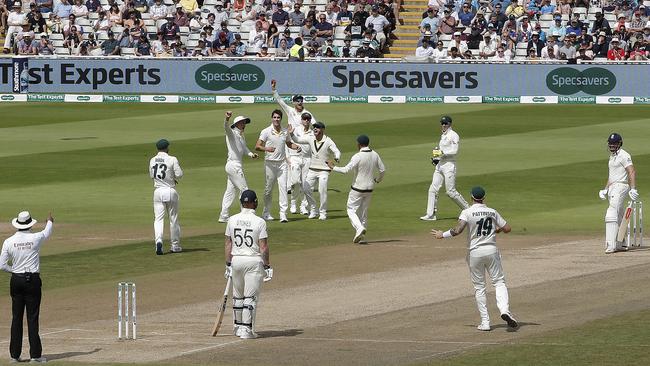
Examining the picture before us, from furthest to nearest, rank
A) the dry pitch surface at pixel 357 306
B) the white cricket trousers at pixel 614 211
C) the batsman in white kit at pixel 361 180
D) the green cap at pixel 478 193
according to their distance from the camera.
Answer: the batsman in white kit at pixel 361 180 < the white cricket trousers at pixel 614 211 < the green cap at pixel 478 193 < the dry pitch surface at pixel 357 306

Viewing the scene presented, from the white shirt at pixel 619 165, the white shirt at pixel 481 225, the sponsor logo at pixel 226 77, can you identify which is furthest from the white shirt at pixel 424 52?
the white shirt at pixel 481 225

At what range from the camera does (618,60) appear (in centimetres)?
5053

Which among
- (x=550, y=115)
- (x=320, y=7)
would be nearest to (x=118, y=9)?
(x=320, y=7)

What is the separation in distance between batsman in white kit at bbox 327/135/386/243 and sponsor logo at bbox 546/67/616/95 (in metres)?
25.3

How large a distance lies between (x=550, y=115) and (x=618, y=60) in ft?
12.8

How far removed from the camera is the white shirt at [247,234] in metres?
18.2

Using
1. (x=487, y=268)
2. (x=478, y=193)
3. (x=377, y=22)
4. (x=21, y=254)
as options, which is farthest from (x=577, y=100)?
(x=21, y=254)

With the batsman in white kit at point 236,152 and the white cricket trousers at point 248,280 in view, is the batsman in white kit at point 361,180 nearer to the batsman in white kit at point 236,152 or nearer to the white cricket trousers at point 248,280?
the batsman in white kit at point 236,152

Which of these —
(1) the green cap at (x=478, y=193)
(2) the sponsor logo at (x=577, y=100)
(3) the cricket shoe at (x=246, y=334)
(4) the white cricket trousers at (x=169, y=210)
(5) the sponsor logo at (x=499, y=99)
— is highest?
(1) the green cap at (x=478, y=193)

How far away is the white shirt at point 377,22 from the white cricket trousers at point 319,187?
1063 inches

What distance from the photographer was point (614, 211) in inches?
Result: 993

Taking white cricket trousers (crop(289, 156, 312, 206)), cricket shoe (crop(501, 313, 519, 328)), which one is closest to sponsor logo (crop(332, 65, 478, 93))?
white cricket trousers (crop(289, 156, 312, 206))

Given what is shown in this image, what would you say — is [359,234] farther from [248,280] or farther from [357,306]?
[248,280]

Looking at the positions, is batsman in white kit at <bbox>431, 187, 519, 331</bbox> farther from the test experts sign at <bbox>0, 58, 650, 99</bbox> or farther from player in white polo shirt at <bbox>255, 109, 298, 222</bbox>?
the test experts sign at <bbox>0, 58, 650, 99</bbox>
